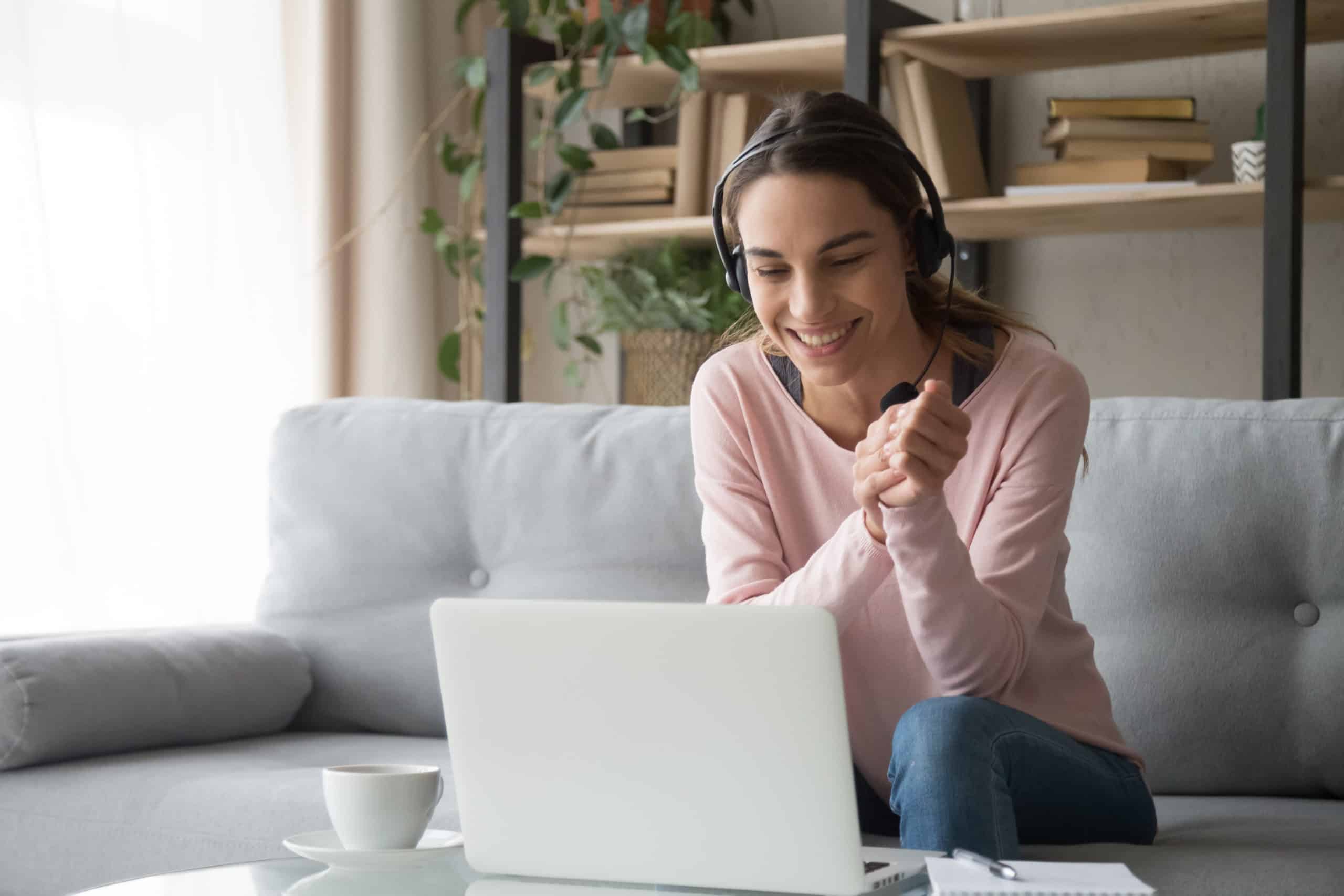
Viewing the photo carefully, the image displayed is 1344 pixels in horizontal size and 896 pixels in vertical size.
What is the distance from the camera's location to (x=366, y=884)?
0.98 metres

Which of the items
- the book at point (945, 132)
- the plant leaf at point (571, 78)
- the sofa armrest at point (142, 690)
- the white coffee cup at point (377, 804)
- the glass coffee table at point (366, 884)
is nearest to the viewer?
the glass coffee table at point (366, 884)

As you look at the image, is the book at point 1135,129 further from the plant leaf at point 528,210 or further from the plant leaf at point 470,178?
the plant leaf at point 470,178

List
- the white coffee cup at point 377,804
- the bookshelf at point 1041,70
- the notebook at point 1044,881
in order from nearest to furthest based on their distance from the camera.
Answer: the notebook at point 1044,881, the white coffee cup at point 377,804, the bookshelf at point 1041,70

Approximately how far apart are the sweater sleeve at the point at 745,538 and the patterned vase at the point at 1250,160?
1.10 m

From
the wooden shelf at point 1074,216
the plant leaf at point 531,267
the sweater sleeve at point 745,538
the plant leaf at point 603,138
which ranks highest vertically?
the plant leaf at point 603,138

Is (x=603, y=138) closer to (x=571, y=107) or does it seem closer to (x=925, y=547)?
(x=571, y=107)

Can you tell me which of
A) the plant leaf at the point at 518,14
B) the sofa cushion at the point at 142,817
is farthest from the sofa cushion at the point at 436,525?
the plant leaf at the point at 518,14

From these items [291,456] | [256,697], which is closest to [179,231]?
[291,456]

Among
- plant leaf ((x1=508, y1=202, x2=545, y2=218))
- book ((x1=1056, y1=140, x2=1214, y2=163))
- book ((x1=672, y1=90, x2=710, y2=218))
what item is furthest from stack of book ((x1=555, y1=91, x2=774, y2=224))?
book ((x1=1056, y1=140, x2=1214, y2=163))

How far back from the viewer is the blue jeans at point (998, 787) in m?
1.04

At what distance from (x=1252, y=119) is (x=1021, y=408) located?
1.50 metres

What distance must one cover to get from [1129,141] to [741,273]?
1.15 m

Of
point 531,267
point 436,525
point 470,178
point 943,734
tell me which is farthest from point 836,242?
point 470,178

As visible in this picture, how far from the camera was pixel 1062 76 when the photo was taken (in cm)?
267
